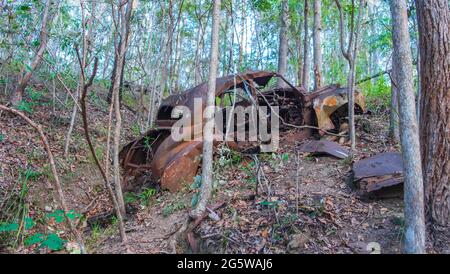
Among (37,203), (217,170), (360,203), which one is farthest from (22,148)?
(360,203)

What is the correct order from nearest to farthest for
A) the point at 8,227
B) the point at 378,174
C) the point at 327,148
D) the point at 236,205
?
the point at 8,227, the point at 378,174, the point at 236,205, the point at 327,148

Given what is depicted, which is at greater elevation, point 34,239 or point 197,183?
point 197,183

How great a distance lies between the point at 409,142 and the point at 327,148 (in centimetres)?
246

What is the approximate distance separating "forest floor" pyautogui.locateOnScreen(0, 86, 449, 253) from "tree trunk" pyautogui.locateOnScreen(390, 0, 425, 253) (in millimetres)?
404

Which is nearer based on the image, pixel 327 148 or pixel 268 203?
pixel 268 203

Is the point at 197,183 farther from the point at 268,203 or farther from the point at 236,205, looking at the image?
the point at 268,203

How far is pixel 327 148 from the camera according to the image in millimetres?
5492

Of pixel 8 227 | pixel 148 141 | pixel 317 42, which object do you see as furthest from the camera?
pixel 317 42

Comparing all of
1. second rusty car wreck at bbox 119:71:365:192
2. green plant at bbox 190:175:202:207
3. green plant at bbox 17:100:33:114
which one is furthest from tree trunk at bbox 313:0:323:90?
green plant at bbox 17:100:33:114

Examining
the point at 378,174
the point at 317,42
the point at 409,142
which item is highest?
the point at 317,42

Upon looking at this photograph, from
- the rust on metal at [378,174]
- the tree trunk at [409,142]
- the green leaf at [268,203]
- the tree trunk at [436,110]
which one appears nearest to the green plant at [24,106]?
the green leaf at [268,203]

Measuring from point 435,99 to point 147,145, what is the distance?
433 centimetres

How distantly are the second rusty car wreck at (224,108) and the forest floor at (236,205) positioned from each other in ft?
1.18

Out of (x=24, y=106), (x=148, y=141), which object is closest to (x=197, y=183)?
(x=148, y=141)
